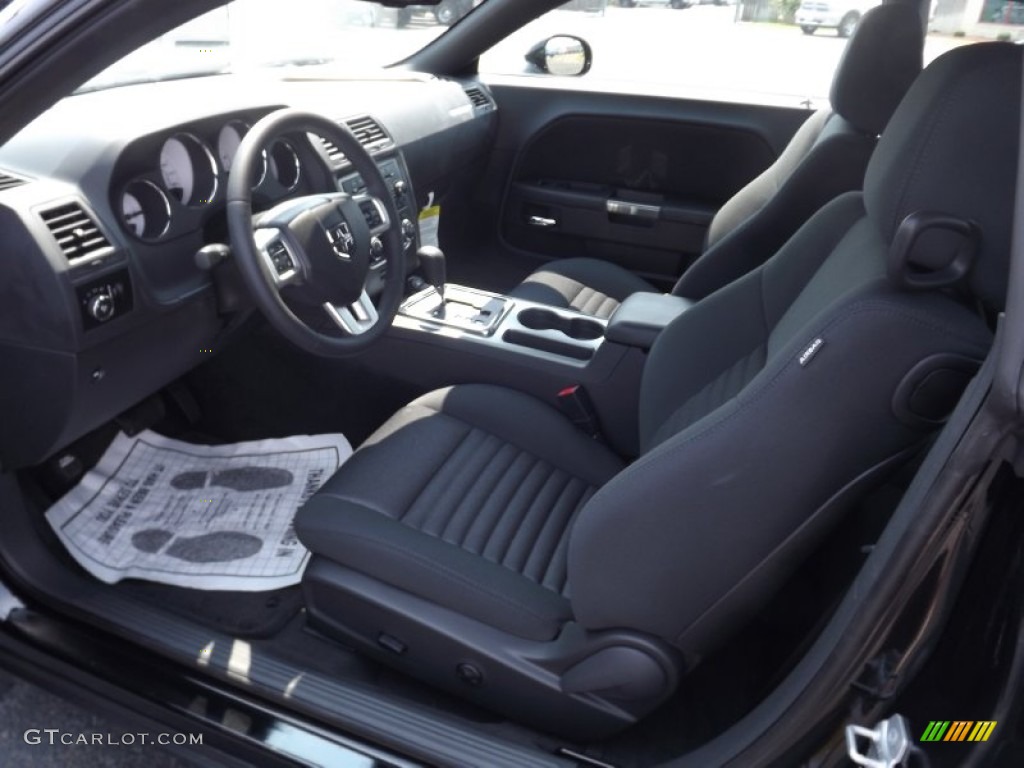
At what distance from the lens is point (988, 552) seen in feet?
2.76

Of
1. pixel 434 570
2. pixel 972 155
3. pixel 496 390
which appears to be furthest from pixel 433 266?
pixel 972 155

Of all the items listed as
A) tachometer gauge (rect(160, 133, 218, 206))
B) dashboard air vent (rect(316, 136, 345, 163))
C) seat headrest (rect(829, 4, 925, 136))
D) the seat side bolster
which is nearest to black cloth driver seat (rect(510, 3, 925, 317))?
seat headrest (rect(829, 4, 925, 136))

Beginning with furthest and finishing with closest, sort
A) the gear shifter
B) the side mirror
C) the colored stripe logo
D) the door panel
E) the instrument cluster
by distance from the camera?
the side mirror, the door panel, the gear shifter, the instrument cluster, the colored stripe logo

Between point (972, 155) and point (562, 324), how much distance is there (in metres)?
1.06

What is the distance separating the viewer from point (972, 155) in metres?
0.90

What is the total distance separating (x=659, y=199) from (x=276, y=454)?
142 cm

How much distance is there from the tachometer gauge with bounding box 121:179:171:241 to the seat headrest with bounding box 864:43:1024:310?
3.66ft

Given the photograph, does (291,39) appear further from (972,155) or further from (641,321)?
(972,155)

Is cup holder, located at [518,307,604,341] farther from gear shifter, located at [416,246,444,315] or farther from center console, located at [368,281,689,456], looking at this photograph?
gear shifter, located at [416,246,444,315]

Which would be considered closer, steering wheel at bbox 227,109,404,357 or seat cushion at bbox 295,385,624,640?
seat cushion at bbox 295,385,624,640

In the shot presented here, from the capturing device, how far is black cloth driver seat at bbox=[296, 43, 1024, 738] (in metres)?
0.89

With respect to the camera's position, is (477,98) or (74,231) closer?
(74,231)

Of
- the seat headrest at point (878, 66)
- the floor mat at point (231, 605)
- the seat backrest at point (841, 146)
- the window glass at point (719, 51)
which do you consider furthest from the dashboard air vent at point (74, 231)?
the window glass at point (719, 51)

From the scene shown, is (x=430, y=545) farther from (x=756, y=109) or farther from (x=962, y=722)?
(x=756, y=109)
